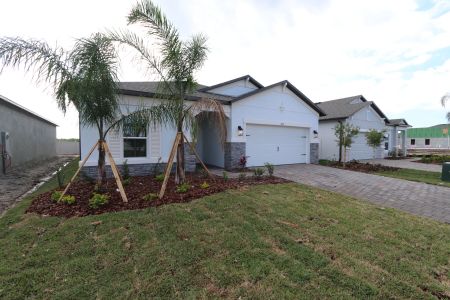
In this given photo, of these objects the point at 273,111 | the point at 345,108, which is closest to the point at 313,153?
the point at 273,111

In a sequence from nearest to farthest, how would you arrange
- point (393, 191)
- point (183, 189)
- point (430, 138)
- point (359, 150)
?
point (183, 189) → point (393, 191) → point (359, 150) → point (430, 138)

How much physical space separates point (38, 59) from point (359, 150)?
62.4ft

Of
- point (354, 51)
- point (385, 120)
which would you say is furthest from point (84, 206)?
point (385, 120)

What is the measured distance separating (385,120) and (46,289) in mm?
22892

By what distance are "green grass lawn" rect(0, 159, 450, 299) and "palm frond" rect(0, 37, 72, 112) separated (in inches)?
120

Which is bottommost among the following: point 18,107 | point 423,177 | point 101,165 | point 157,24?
point 423,177

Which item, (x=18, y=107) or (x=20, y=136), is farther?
(x=20, y=136)

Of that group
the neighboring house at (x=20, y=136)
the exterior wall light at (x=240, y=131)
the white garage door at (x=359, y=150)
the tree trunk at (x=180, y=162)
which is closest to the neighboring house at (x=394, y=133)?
the white garage door at (x=359, y=150)

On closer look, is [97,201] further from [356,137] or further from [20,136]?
[356,137]

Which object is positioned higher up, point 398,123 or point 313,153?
point 398,123

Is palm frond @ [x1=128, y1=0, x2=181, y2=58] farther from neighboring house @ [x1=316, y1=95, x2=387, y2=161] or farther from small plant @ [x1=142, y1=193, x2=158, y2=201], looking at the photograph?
neighboring house @ [x1=316, y1=95, x2=387, y2=161]

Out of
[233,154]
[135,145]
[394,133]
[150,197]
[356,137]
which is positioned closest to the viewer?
[150,197]

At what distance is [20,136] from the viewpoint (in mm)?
13398

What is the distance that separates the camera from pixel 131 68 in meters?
6.06
